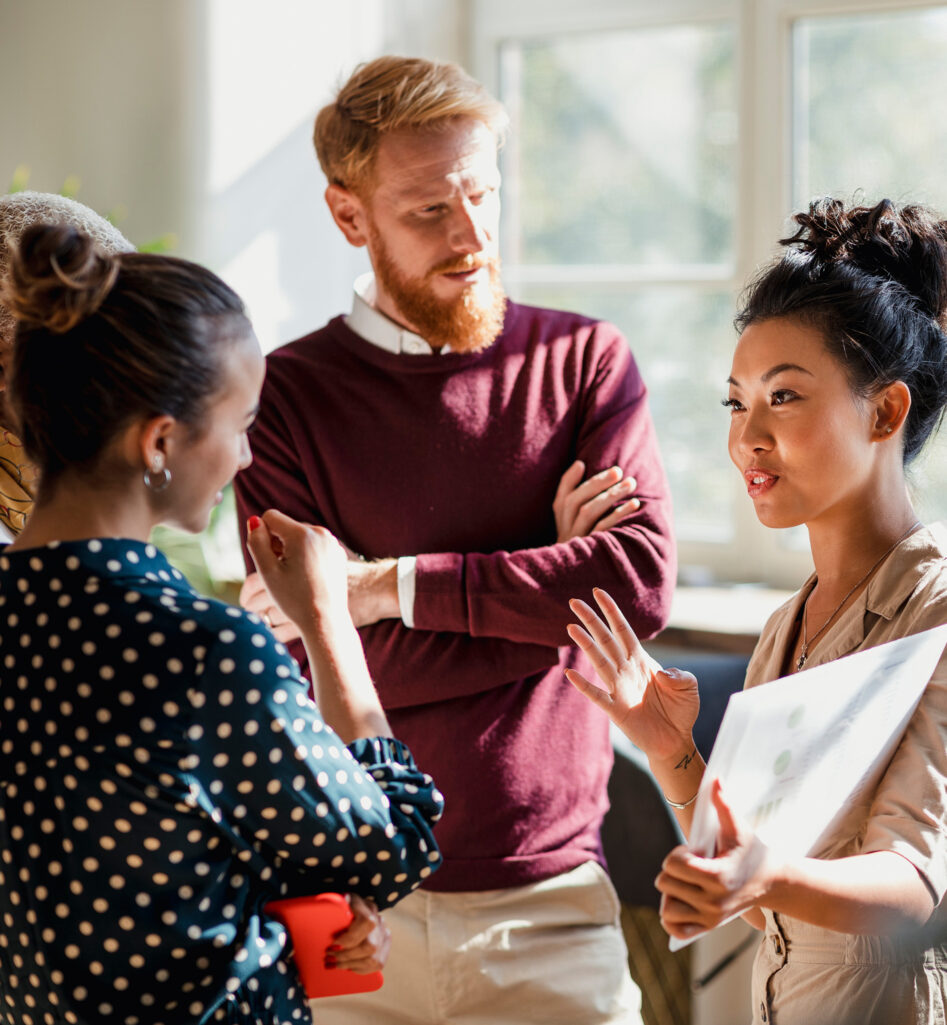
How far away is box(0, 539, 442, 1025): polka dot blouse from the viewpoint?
89 cm

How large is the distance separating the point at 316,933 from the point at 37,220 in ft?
2.66

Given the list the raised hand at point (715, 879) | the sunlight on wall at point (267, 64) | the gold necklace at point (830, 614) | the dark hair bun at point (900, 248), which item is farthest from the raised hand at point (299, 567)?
the sunlight on wall at point (267, 64)

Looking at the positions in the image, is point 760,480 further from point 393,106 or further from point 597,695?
point 393,106

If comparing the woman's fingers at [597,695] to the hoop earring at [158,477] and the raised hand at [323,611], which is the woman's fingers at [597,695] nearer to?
the raised hand at [323,611]

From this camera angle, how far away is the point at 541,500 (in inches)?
69.7

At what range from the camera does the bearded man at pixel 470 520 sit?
65.3 inches

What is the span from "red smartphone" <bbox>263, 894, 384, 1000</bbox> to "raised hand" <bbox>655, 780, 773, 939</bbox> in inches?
10.4

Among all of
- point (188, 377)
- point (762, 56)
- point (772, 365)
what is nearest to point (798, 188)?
point (762, 56)

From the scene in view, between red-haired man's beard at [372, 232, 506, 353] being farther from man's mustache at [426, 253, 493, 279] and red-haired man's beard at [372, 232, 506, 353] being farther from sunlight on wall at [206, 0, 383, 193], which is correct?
sunlight on wall at [206, 0, 383, 193]

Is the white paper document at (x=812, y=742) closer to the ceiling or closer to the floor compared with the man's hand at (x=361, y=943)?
closer to the ceiling

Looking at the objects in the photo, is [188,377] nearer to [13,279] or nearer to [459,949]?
[13,279]

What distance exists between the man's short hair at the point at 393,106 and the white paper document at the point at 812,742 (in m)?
1.09

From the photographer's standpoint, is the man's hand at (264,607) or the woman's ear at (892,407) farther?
the man's hand at (264,607)

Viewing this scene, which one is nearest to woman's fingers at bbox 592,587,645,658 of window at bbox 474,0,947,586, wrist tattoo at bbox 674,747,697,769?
wrist tattoo at bbox 674,747,697,769
